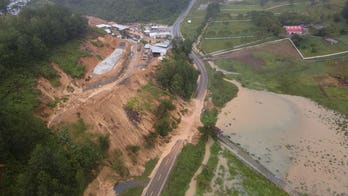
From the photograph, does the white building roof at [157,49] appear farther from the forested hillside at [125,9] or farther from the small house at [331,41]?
the small house at [331,41]

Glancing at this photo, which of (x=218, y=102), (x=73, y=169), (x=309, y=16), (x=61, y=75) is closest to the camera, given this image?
(x=73, y=169)

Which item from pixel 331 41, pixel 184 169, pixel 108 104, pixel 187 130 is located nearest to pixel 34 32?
pixel 108 104

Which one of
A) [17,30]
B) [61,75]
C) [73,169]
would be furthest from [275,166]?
[17,30]

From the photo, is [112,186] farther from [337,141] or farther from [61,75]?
[337,141]

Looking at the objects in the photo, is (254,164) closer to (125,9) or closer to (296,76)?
(296,76)

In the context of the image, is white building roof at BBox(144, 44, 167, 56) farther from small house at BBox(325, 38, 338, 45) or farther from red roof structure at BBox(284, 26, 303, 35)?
small house at BBox(325, 38, 338, 45)

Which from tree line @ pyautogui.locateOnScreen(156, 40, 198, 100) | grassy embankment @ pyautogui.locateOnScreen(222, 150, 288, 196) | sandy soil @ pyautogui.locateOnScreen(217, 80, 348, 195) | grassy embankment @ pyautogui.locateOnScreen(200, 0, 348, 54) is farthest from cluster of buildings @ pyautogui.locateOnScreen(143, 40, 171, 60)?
grassy embankment @ pyautogui.locateOnScreen(222, 150, 288, 196)
